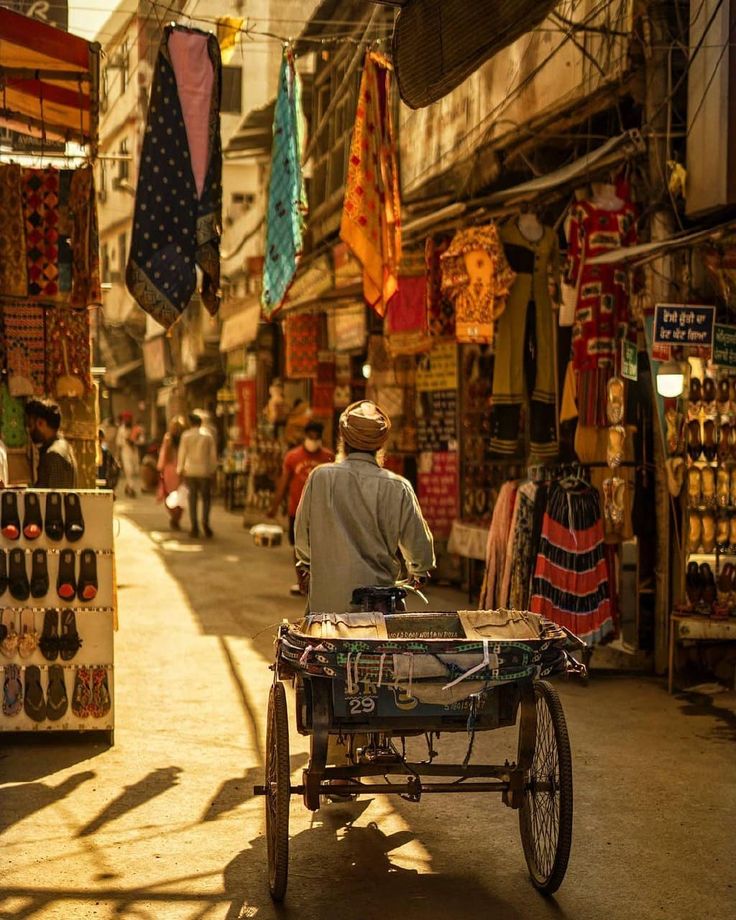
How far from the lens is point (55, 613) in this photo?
24.2 feet

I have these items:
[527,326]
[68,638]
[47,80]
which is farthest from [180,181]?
[527,326]

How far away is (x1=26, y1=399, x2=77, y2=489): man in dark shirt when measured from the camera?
334 inches

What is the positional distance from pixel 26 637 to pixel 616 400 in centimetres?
452

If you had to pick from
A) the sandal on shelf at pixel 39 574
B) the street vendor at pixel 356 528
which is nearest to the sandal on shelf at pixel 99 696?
the sandal on shelf at pixel 39 574

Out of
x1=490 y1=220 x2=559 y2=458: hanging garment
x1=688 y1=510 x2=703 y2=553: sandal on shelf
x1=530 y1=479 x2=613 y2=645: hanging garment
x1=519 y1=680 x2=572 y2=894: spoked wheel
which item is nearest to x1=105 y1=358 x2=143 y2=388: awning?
x1=490 y1=220 x2=559 y2=458: hanging garment

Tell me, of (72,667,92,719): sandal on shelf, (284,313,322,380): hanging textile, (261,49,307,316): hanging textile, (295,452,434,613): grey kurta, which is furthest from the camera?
(284,313,322,380): hanging textile

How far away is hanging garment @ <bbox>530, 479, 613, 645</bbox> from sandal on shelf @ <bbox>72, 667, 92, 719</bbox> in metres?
3.51

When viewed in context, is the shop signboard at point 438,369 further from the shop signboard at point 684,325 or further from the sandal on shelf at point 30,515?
the sandal on shelf at point 30,515

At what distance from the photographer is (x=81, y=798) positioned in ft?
20.7

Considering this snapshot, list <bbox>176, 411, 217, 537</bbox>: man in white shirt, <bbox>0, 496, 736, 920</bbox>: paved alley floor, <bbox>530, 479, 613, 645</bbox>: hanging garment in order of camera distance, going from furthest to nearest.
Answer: <bbox>176, 411, 217, 537</bbox>: man in white shirt → <bbox>530, 479, 613, 645</bbox>: hanging garment → <bbox>0, 496, 736, 920</bbox>: paved alley floor

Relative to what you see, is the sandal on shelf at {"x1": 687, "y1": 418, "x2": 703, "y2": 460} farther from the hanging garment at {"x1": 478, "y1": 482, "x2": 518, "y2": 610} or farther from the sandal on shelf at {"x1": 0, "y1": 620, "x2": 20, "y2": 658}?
the sandal on shelf at {"x1": 0, "y1": 620, "x2": 20, "y2": 658}

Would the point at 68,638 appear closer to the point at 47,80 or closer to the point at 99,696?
the point at 99,696

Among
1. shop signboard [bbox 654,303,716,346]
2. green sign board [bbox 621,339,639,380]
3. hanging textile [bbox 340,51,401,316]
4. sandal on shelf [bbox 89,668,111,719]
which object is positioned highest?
hanging textile [bbox 340,51,401,316]

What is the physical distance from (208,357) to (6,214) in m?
26.1
